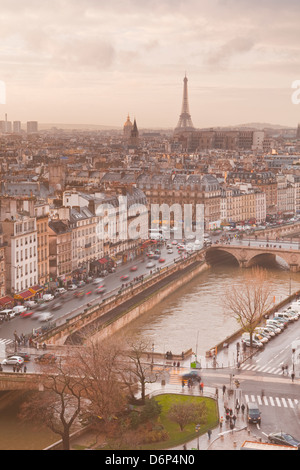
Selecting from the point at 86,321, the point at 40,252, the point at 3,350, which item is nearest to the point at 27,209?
the point at 40,252

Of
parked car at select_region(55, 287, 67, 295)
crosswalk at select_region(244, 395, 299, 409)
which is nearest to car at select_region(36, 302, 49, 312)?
parked car at select_region(55, 287, 67, 295)

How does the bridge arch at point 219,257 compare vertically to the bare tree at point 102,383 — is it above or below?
below

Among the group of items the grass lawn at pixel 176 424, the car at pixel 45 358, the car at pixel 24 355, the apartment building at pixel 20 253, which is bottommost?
the grass lawn at pixel 176 424

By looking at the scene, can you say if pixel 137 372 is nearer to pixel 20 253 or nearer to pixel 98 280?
pixel 20 253

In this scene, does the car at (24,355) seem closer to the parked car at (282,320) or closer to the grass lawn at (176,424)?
the grass lawn at (176,424)

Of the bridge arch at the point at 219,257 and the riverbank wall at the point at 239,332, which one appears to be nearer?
the riverbank wall at the point at 239,332

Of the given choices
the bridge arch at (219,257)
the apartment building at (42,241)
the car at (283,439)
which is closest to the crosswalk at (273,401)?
the car at (283,439)
